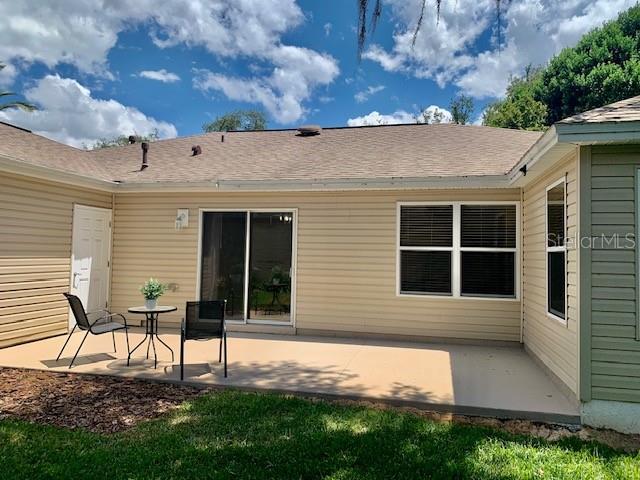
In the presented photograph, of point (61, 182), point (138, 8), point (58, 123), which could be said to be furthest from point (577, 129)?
point (58, 123)

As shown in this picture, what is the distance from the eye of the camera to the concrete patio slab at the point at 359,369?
13.6ft

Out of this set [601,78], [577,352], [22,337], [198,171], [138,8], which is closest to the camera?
[577,352]

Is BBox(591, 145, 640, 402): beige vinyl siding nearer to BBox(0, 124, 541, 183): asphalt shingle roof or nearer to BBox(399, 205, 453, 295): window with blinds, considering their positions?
BBox(0, 124, 541, 183): asphalt shingle roof

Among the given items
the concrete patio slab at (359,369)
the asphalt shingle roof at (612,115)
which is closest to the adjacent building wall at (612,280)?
the asphalt shingle roof at (612,115)

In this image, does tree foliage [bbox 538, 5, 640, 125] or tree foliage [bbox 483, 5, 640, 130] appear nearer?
tree foliage [bbox 538, 5, 640, 125]

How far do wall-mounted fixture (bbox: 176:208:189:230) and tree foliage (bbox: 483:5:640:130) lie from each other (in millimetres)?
22241

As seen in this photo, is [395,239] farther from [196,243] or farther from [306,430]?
→ [306,430]

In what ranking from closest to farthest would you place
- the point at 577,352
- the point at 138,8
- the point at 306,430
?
the point at 306,430 < the point at 577,352 < the point at 138,8

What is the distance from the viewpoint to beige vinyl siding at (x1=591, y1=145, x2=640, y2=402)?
3.74 m

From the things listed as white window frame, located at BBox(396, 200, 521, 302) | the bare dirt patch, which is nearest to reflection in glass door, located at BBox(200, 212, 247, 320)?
white window frame, located at BBox(396, 200, 521, 302)

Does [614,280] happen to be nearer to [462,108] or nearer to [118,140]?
[462,108]

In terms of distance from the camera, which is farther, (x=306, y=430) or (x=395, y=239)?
(x=395, y=239)

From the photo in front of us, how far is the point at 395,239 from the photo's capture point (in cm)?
711

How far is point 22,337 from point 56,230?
5.73 ft
